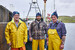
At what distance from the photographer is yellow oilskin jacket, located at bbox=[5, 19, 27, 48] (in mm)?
2949

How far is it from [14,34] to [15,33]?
4 centimetres

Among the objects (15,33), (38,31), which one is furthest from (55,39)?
(15,33)

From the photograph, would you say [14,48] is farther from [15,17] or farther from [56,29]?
[56,29]

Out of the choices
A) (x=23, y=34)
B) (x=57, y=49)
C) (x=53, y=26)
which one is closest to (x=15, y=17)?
(x=23, y=34)

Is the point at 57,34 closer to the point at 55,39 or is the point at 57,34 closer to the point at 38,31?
the point at 55,39

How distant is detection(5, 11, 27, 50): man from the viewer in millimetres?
2957

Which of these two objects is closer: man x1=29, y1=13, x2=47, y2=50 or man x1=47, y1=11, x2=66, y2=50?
man x1=47, y1=11, x2=66, y2=50

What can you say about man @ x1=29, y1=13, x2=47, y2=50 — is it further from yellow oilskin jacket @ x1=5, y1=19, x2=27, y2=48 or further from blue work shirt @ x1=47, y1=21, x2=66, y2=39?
blue work shirt @ x1=47, y1=21, x2=66, y2=39

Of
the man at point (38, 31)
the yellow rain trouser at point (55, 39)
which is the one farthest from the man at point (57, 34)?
the man at point (38, 31)

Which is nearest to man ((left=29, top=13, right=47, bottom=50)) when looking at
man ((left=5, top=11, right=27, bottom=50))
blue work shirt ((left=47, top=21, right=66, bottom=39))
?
man ((left=5, top=11, right=27, bottom=50))

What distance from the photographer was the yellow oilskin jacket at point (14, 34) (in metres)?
2.95

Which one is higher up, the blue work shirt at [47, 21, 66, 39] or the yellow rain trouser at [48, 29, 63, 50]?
the blue work shirt at [47, 21, 66, 39]

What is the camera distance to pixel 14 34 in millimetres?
2965

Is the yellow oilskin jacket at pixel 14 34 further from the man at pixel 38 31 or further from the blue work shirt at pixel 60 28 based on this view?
the blue work shirt at pixel 60 28
